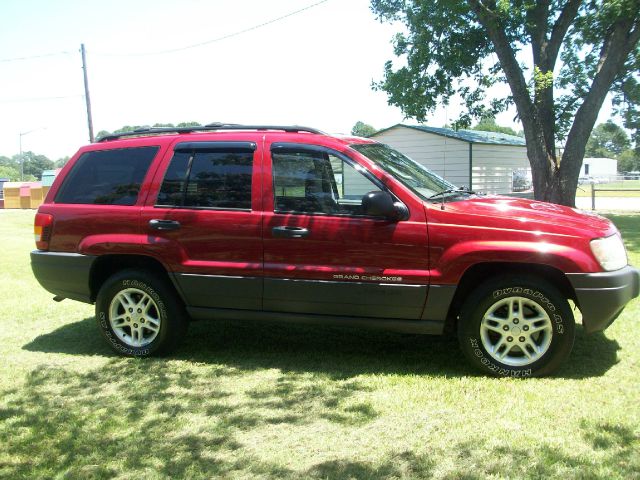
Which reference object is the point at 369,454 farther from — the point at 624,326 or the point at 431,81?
the point at 431,81

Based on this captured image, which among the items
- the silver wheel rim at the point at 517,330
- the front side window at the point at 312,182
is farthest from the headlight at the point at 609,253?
the front side window at the point at 312,182

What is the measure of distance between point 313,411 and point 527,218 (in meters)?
2.08

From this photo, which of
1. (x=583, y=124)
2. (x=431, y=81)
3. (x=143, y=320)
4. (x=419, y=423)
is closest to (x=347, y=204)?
(x=419, y=423)

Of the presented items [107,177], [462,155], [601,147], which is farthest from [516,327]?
[601,147]

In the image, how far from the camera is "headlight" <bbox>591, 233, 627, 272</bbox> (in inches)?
163

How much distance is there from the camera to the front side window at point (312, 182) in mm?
4613

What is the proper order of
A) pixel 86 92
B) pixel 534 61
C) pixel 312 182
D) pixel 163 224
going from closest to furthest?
pixel 312 182 → pixel 163 224 → pixel 534 61 → pixel 86 92

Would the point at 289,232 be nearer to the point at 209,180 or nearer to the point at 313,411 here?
the point at 209,180

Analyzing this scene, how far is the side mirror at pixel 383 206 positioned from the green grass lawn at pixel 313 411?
1242 millimetres

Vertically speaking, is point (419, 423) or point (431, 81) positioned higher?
point (431, 81)

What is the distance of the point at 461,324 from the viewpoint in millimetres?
4379

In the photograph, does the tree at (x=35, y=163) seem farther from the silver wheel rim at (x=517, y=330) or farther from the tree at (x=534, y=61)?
the silver wheel rim at (x=517, y=330)

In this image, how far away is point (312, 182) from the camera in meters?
4.70

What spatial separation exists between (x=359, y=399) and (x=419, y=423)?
54 centimetres
